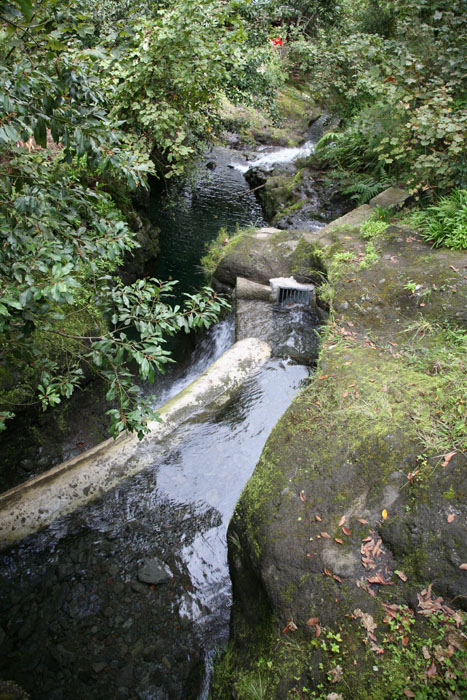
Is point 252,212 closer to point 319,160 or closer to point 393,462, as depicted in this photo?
point 319,160

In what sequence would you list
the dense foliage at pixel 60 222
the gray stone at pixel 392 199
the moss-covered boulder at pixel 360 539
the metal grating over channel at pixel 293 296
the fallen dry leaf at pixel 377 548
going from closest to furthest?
the dense foliage at pixel 60 222
the moss-covered boulder at pixel 360 539
the fallen dry leaf at pixel 377 548
the metal grating over channel at pixel 293 296
the gray stone at pixel 392 199

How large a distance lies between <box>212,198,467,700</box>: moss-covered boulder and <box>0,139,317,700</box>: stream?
41 cm

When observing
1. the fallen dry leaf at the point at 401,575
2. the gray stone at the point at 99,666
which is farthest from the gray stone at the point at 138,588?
the fallen dry leaf at the point at 401,575

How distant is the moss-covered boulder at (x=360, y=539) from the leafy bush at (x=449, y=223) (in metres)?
1.85

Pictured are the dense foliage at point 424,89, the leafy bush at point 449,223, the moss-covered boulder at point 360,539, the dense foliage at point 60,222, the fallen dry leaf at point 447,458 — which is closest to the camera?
the dense foliage at point 60,222

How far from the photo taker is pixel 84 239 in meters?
2.87

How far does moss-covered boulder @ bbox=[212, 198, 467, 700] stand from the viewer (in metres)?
2.62

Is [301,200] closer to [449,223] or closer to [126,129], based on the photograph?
[126,129]

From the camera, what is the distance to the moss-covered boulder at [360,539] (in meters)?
2.62

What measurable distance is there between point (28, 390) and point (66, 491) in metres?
1.42

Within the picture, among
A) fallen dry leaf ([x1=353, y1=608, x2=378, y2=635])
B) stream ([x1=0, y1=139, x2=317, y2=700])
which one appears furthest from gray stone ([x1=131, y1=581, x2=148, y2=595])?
fallen dry leaf ([x1=353, y1=608, x2=378, y2=635])

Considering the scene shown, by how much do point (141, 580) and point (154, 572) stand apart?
5.4 inches

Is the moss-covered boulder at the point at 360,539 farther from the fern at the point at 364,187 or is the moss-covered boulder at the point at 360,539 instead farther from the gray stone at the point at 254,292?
the fern at the point at 364,187

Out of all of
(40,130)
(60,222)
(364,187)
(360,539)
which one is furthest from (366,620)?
(364,187)
